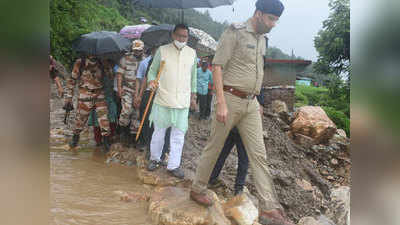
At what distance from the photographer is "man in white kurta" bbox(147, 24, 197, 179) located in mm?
3051

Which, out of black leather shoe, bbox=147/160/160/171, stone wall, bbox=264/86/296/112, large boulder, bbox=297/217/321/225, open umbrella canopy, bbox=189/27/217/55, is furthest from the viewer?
black leather shoe, bbox=147/160/160/171

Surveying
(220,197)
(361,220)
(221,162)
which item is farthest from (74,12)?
(361,220)

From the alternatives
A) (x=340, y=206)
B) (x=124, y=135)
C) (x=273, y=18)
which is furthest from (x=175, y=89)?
(x=340, y=206)

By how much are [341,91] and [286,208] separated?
1.22 m

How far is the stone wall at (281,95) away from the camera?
294 centimetres

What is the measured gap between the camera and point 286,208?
114 inches

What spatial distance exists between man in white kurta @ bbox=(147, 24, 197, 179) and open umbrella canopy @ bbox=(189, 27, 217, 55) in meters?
0.10

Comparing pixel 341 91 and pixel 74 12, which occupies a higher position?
pixel 74 12

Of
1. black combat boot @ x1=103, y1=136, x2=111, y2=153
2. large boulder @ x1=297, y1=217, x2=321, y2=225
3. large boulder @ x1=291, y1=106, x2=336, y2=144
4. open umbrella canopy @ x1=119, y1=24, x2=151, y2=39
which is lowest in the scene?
large boulder @ x1=297, y1=217, x2=321, y2=225

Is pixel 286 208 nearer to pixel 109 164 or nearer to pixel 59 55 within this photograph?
pixel 109 164

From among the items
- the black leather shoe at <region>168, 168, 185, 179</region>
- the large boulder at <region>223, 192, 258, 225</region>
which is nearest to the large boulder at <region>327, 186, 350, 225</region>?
the large boulder at <region>223, 192, 258, 225</region>

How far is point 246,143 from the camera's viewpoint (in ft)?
8.36

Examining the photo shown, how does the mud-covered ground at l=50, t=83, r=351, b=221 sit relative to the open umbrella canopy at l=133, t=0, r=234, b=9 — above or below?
below

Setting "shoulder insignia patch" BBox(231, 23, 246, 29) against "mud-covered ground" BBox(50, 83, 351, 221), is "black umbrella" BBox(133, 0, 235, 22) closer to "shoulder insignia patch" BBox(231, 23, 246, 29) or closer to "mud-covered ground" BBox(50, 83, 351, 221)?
"shoulder insignia patch" BBox(231, 23, 246, 29)
